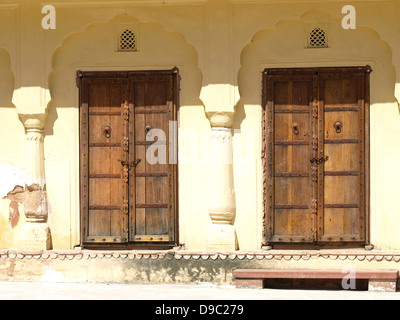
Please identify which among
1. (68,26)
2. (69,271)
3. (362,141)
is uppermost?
(68,26)

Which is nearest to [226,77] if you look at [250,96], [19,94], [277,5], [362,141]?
[250,96]

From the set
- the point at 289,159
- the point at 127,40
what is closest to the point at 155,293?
the point at 289,159

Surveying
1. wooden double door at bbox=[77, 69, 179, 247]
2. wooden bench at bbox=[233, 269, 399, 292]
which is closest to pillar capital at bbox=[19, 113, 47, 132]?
wooden double door at bbox=[77, 69, 179, 247]

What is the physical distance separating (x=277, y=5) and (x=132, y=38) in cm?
192

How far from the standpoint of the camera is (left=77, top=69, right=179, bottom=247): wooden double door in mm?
10664

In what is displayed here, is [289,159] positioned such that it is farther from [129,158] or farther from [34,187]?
[34,187]

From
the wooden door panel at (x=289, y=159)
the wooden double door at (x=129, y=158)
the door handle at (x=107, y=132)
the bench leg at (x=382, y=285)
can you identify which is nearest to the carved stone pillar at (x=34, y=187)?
the wooden double door at (x=129, y=158)

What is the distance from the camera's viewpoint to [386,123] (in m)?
10.4

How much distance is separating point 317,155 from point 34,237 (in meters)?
3.75

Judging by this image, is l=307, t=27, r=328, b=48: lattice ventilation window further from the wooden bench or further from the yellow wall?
the wooden bench

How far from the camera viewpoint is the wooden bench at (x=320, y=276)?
988 cm

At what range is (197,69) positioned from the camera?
10695 mm

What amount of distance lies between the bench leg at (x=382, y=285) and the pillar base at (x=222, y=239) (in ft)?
5.74

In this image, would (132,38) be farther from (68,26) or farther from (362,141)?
(362,141)
